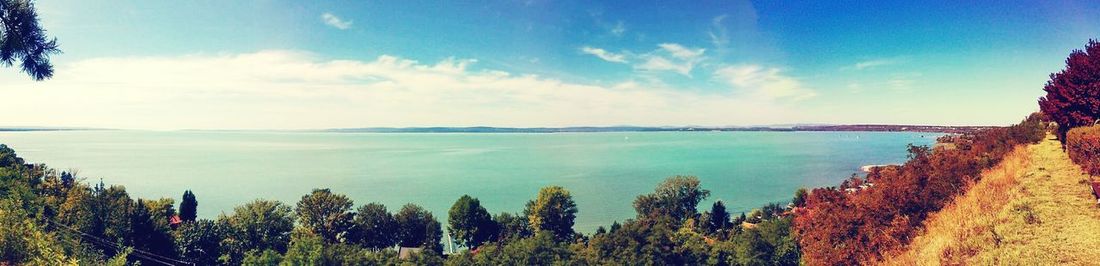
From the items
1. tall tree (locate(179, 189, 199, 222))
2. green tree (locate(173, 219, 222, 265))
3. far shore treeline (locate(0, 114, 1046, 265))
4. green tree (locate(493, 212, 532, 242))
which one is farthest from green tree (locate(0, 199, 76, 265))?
tall tree (locate(179, 189, 199, 222))

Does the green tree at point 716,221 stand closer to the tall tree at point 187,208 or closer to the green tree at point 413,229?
the green tree at point 413,229

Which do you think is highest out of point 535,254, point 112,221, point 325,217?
point 112,221

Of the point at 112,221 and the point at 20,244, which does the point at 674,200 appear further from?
the point at 20,244

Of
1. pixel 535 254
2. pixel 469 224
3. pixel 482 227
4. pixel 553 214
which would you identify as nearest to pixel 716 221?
pixel 553 214

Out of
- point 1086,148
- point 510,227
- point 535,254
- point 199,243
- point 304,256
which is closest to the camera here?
point 1086,148

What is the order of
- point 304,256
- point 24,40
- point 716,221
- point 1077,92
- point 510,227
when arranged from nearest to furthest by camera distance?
1. point 24,40
2. point 1077,92
3. point 304,256
4. point 510,227
5. point 716,221

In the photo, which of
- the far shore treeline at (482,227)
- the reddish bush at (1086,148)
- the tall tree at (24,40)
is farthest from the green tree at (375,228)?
the reddish bush at (1086,148)
